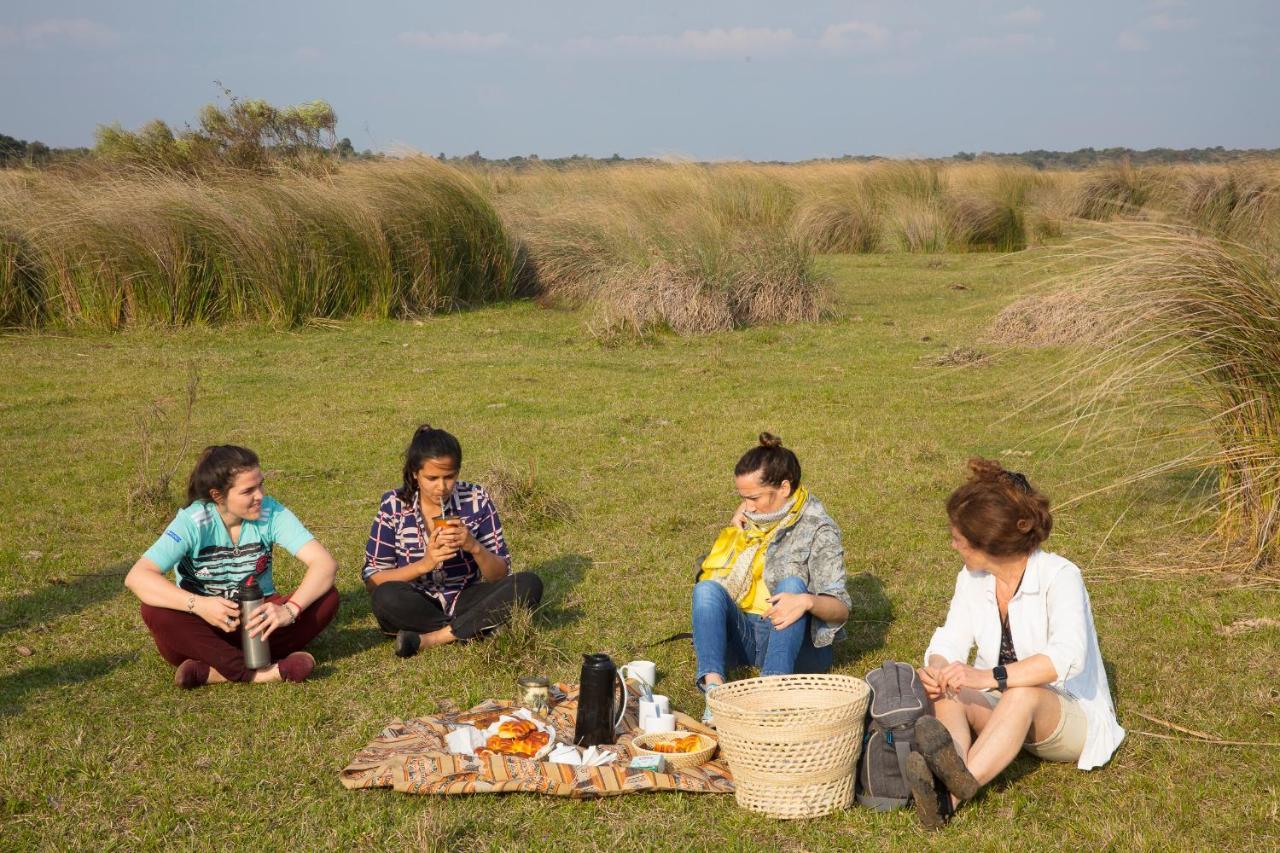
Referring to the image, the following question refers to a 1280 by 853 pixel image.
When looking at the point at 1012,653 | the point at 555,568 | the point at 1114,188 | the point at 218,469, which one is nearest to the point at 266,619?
the point at 218,469

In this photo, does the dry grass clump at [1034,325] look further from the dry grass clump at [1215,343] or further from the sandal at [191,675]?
the sandal at [191,675]

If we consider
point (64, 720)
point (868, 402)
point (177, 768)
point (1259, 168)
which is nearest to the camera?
point (177, 768)

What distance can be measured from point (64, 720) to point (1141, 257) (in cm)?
536

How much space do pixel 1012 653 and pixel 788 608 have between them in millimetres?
888

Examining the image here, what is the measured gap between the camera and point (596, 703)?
436 cm

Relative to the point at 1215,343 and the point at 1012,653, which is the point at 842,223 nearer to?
the point at 1215,343

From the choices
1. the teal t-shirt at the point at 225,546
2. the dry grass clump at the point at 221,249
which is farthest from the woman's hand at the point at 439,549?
the dry grass clump at the point at 221,249

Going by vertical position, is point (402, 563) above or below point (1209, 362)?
below

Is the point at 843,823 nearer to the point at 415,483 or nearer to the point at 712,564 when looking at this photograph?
the point at 712,564

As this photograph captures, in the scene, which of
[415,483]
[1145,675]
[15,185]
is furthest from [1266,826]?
[15,185]

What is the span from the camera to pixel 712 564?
5.18 metres

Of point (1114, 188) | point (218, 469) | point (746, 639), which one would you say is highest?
point (1114, 188)

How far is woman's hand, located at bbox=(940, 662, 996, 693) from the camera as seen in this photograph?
3.97m

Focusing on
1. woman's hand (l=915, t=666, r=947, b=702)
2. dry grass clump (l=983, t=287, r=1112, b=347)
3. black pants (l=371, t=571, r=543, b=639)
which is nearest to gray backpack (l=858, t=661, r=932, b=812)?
woman's hand (l=915, t=666, r=947, b=702)
